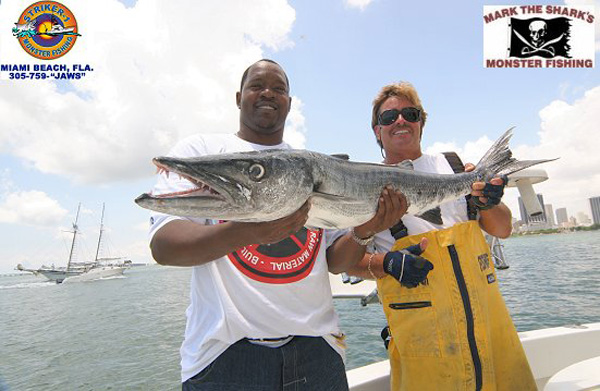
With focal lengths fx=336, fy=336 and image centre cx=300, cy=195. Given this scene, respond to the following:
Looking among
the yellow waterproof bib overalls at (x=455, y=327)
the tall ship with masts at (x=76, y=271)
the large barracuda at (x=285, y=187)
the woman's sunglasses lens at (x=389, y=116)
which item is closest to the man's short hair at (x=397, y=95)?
the woman's sunglasses lens at (x=389, y=116)

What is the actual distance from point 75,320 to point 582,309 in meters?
32.7

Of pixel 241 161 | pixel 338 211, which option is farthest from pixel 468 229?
pixel 241 161

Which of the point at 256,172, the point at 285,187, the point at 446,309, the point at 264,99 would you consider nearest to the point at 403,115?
the point at 264,99

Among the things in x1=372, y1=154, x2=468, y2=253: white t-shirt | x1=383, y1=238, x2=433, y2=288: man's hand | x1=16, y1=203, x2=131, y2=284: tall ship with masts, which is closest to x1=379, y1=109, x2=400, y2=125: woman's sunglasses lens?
x1=372, y1=154, x2=468, y2=253: white t-shirt

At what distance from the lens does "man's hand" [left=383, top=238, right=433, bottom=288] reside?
288cm

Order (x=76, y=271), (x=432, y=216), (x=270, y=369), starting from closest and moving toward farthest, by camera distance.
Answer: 1. (x=270, y=369)
2. (x=432, y=216)
3. (x=76, y=271)

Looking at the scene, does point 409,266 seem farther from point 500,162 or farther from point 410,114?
point 500,162

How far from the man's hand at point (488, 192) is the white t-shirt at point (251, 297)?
1891mm

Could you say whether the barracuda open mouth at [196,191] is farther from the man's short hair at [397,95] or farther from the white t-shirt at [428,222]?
the man's short hair at [397,95]

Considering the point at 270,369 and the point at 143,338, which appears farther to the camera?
the point at 143,338

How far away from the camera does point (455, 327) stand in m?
2.85

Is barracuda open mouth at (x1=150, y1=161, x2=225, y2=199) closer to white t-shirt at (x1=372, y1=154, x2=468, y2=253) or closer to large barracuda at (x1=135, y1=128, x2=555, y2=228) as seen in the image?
large barracuda at (x1=135, y1=128, x2=555, y2=228)

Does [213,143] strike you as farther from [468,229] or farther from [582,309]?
[582,309]

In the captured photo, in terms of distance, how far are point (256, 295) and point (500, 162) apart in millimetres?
3204
